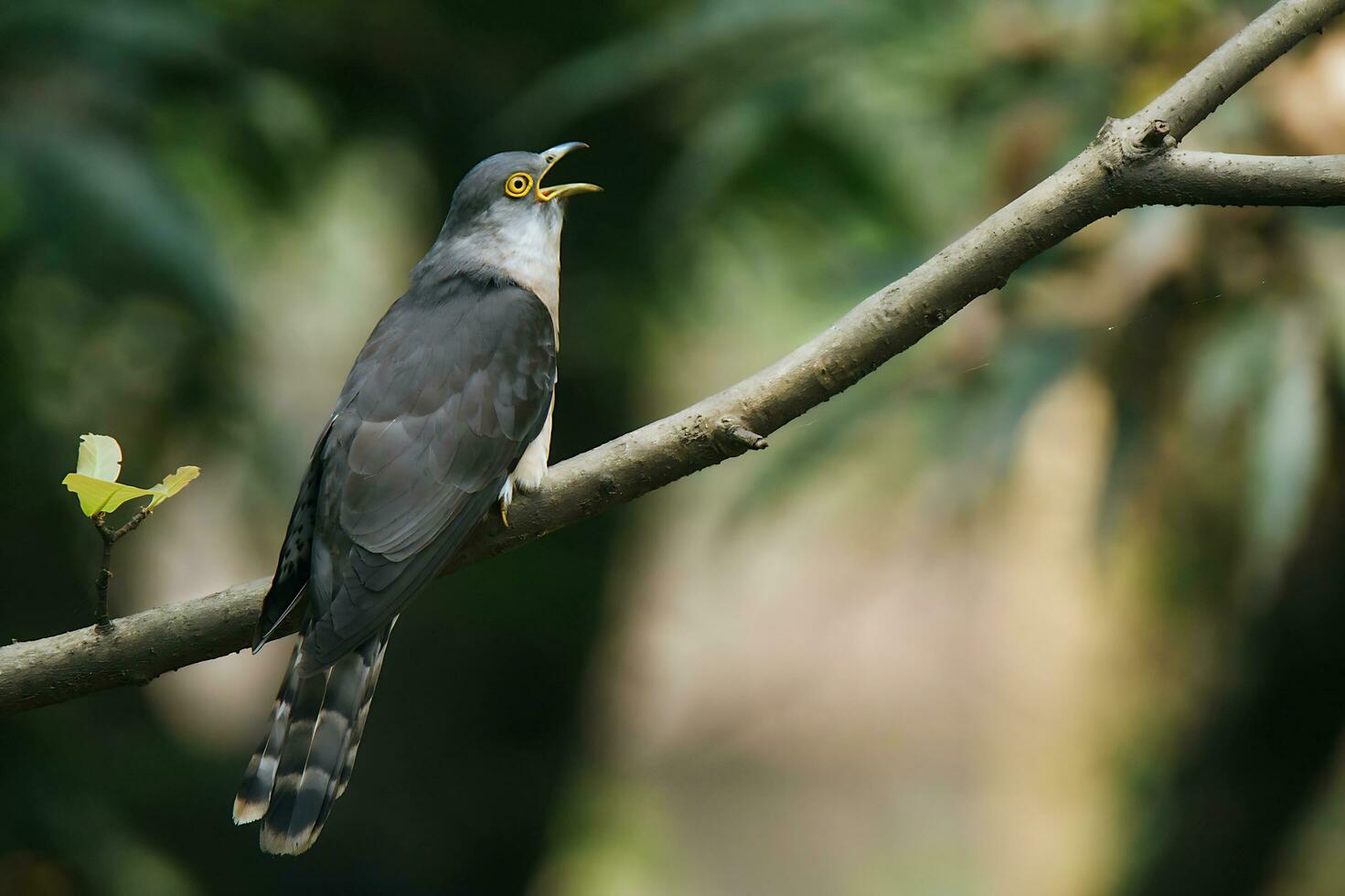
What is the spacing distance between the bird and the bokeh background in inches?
36.6

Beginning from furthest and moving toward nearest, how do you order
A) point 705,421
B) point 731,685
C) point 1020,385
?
point 731,685 < point 1020,385 < point 705,421

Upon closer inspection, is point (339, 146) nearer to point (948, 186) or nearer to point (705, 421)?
point (948, 186)

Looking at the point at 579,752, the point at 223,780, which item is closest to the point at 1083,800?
the point at 579,752

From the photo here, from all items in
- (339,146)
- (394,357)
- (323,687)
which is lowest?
(323,687)

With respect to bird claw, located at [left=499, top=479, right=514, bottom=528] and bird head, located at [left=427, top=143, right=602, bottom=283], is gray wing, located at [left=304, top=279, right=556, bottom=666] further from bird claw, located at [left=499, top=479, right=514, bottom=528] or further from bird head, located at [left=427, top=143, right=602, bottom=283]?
bird head, located at [left=427, top=143, right=602, bottom=283]

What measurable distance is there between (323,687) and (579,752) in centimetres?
338

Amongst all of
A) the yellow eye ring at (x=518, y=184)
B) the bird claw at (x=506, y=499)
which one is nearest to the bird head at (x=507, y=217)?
the yellow eye ring at (x=518, y=184)

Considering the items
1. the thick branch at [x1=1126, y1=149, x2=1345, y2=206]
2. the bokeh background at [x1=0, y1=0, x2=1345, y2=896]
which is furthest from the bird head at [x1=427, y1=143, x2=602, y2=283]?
the thick branch at [x1=1126, y1=149, x2=1345, y2=206]

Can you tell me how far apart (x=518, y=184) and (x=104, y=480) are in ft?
6.85

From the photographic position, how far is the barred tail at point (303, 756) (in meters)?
2.56

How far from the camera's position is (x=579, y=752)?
19.5ft

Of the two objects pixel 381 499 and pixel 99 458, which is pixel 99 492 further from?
pixel 381 499

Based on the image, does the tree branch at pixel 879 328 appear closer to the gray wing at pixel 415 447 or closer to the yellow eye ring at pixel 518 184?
the gray wing at pixel 415 447

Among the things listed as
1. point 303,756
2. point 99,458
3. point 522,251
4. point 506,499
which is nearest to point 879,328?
point 506,499
